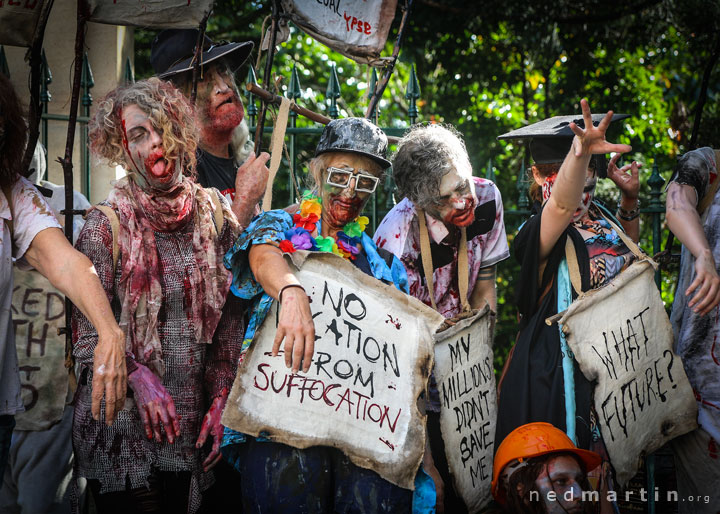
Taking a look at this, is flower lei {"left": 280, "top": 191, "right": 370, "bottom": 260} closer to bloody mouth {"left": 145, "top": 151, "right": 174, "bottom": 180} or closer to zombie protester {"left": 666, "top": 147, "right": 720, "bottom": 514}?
bloody mouth {"left": 145, "top": 151, "right": 174, "bottom": 180}

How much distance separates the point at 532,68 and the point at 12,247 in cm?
731

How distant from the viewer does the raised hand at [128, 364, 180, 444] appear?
270 cm

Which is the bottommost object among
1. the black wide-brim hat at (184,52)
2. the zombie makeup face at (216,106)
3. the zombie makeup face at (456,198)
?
the zombie makeup face at (456,198)

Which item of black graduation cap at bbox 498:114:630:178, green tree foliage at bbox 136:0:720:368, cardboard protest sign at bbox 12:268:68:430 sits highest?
green tree foliage at bbox 136:0:720:368

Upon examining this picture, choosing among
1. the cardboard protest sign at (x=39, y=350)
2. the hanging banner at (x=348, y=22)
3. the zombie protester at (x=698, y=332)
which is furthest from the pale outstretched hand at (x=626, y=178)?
the cardboard protest sign at (x=39, y=350)

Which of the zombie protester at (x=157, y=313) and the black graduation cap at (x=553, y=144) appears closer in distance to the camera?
the zombie protester at (x=157, y=313)

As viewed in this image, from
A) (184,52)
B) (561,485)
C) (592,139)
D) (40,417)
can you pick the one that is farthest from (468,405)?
(184,52)

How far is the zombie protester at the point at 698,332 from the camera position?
11.8 ft

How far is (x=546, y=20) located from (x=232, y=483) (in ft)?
20.6

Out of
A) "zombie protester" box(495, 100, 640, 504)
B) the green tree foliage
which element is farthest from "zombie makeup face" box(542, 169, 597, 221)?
the green tree foliage

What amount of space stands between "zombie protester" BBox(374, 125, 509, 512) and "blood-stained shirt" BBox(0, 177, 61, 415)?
4.80 ft

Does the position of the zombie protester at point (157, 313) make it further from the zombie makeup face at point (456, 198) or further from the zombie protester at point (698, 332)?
the zombie protester at point (698, 332)

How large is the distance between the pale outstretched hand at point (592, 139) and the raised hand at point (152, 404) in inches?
69.1

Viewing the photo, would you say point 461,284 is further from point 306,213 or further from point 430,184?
point 306,213
